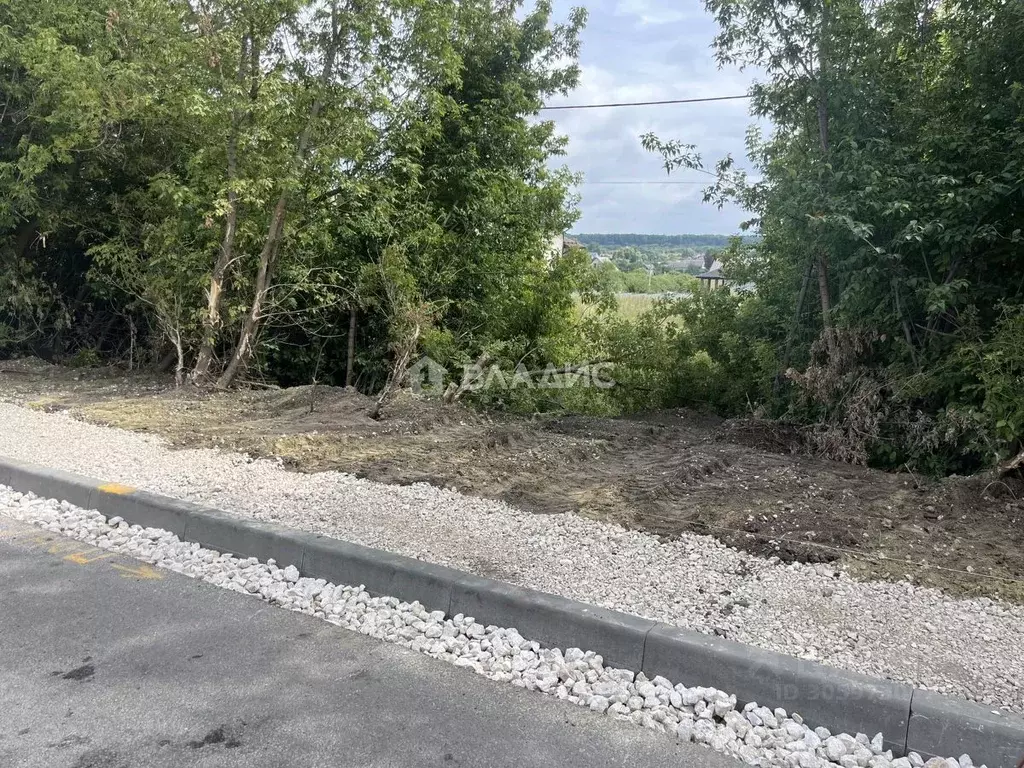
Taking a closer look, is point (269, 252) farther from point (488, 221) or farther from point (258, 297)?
point (488, 221)

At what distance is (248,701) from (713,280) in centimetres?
1046

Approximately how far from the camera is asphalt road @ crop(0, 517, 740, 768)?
111 inches

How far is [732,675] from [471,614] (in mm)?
1298

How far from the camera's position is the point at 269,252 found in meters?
10.2

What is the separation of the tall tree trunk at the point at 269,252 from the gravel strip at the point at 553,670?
18.4 ft

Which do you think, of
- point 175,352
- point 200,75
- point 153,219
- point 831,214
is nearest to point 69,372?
point 175,352

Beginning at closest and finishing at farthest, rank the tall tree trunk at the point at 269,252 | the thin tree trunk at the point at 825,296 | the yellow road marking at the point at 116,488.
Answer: the yellow road marking at the point at 116,488 < the thin tree trunk at the point at 825,296 < the tall tree trunk at the point at 269,252

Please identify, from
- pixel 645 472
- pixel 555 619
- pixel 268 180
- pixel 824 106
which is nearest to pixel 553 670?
pixel 555 619

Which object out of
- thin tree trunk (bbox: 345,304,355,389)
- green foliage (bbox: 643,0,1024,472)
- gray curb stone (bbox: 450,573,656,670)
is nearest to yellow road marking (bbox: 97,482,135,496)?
gray curb stone (bbox: 450,573,656,670)

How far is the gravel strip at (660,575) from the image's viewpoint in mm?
3373

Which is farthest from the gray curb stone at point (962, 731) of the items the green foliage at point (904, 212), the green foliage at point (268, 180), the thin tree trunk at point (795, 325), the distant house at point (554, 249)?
the distant house at point (554, 249)

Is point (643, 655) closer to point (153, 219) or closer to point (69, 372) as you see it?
point (153, 219)

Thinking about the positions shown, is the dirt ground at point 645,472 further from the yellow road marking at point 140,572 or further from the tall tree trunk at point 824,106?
the yellow road marking at point 140,572

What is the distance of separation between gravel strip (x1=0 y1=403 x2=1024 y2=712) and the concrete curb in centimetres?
18
